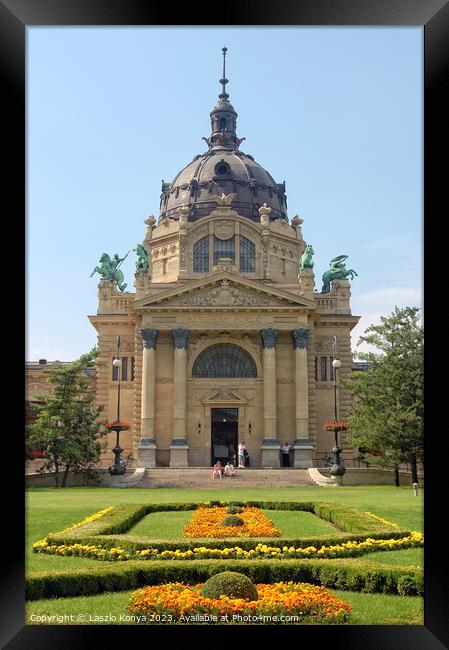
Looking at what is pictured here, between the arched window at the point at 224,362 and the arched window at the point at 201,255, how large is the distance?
10508mm

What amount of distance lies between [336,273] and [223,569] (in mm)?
53940

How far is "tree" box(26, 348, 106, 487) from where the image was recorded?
50.1 m

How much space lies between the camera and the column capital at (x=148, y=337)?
197 ft

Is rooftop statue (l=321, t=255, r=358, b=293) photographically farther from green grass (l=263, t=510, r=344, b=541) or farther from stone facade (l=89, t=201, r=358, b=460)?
green grass (l=263, t=510, r=344, b=541)

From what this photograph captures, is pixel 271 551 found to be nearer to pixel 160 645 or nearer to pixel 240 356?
pixel 160 645

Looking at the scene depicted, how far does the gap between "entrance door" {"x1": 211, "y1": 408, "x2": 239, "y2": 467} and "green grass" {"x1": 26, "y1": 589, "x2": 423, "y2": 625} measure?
4555cm

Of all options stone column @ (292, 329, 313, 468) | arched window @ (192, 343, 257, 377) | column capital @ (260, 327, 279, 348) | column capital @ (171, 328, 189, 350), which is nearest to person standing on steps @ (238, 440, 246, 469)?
stone column @ (292, 329, 313, 468)

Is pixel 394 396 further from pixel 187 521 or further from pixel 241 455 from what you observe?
pixel 187 521

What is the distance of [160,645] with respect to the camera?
966cm

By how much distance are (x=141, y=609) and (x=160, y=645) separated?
286 centimetres

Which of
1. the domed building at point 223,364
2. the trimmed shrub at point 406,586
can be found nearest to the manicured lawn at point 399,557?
the trimmed shrub at point 406,586
